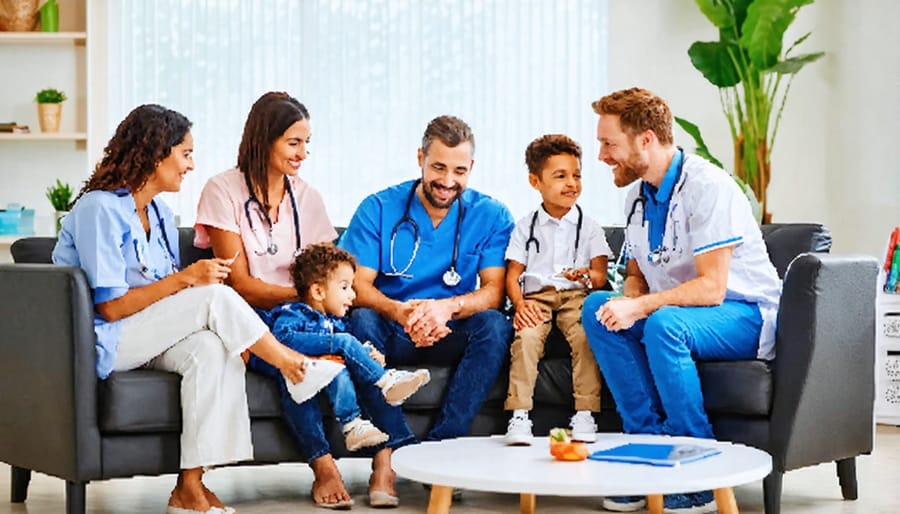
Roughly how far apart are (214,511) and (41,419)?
483 mm

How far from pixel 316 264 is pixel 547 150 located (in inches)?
30.5

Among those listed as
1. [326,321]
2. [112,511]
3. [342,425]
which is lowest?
[112,511]

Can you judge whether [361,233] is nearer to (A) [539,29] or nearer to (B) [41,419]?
(B) [41,419]

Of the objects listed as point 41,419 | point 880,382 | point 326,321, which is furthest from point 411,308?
point 880,382

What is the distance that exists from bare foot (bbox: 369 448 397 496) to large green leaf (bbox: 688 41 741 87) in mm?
3092

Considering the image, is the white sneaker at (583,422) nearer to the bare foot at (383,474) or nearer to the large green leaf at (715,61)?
the bare foot at (383,474)

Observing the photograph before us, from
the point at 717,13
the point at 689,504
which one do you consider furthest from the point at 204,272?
the point at 717,13

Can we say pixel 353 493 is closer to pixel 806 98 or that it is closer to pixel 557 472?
pixel 557 472

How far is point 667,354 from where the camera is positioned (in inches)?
138

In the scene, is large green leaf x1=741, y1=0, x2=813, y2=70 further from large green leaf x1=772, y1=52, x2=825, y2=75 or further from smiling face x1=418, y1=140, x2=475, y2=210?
smiling face x1=418, y1=140, x2=475, y2=210

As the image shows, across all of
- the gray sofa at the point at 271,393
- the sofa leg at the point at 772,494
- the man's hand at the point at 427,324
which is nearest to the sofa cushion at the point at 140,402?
the gray sofa at the point at 271,393

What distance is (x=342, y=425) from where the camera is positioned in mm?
3629

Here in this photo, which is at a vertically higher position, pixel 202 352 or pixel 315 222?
pixel 315 222

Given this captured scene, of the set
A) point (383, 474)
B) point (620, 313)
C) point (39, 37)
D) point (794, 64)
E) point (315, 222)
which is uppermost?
point (39, 37)
